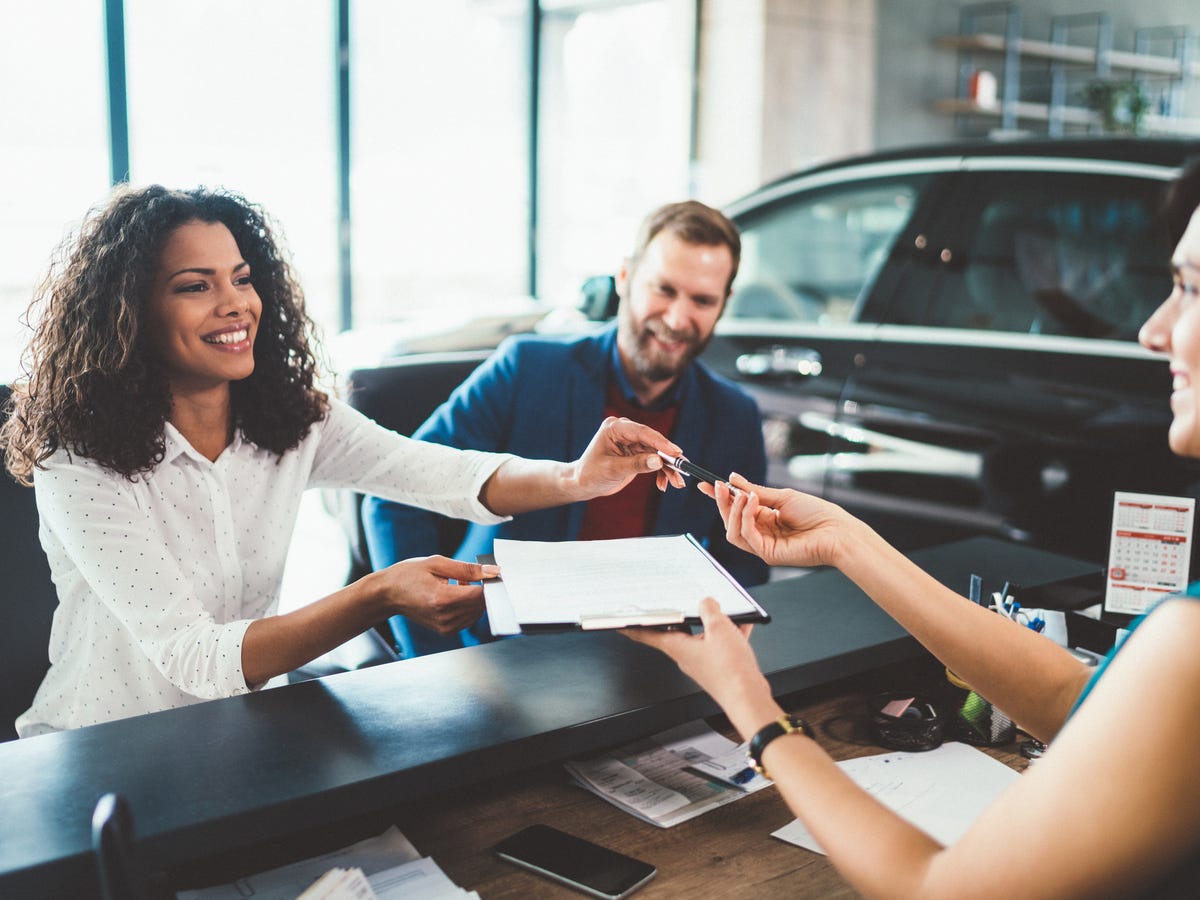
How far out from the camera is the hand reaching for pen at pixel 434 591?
1.40m

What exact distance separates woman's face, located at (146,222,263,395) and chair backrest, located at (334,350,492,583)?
21.8 inches

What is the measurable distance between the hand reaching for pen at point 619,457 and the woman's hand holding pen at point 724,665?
1.82 feet

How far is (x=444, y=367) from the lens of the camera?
2.47m

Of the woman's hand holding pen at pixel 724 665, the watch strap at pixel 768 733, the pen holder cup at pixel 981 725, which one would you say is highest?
the woman's hand holding pen at pixel 724 665

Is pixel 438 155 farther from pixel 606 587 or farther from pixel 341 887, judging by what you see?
pixel 341 887

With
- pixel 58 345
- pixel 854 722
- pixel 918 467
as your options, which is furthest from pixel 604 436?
pixel 918 467

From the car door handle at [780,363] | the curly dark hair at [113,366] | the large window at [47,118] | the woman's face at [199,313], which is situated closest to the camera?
the curly dark hair at [113,366]

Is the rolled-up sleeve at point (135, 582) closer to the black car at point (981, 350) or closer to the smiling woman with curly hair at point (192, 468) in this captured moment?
the smiling woman with curly hair at point (192, 468)

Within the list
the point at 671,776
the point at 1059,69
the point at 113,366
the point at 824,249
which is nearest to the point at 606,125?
the point at 824,249

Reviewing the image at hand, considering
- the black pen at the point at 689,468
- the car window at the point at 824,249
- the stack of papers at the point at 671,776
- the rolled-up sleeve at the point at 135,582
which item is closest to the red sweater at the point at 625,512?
the black pen at the point at 689,468

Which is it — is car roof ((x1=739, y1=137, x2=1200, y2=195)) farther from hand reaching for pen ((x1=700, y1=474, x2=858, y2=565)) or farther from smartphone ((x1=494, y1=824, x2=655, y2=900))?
smartphone ((x1=494, y1=824, x2=655, y2=900))

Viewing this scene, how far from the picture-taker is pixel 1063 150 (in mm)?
2814

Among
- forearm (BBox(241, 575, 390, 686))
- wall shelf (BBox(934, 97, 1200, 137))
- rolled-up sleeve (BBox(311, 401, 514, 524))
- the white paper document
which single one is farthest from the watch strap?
wall shelf (BBox(934, 97, 1200, 137))

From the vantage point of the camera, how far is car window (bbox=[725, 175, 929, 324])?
3271 millimetres
